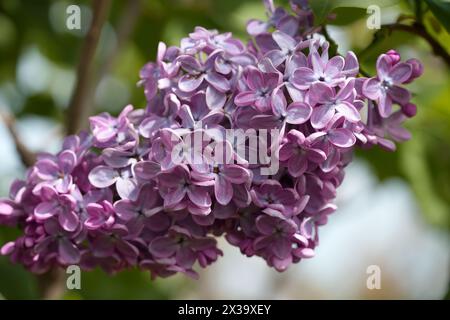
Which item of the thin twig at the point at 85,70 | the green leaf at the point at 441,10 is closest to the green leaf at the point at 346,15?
the green leaf at the point at 441,10

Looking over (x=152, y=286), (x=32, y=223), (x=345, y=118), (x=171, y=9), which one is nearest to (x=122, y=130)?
(x=32, y=223)

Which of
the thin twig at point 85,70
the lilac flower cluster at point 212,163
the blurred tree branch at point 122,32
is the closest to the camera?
the lilac flower cluster at point 212,163

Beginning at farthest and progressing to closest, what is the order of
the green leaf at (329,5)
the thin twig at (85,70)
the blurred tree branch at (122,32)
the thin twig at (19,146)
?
the blurred tree branch at (122,32)
the thin twig at (19,146)
the thin twig at (85,70)
the green leaf at (329,5)

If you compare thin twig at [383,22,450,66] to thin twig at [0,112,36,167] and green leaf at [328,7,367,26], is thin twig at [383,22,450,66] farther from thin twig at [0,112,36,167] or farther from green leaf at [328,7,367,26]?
thin twig at [0,112,36,167]

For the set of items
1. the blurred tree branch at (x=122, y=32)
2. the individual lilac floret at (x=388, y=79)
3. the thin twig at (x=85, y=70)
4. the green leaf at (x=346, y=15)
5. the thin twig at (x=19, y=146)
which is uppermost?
the blurred tree branch at (x=122, y=32)

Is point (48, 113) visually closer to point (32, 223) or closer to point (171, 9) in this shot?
point (171, 9)

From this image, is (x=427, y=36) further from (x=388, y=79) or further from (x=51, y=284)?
(x=51, y=284)

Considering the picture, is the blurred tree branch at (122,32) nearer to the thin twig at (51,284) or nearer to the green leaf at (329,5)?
the thin twig at (51,284)

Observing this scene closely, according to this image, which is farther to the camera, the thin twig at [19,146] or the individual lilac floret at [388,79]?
the thin twig at [19,146]
